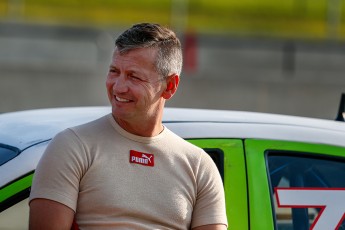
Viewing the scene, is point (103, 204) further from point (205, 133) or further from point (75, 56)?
point (75, 56)

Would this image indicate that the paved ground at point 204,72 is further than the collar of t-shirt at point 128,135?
Yes

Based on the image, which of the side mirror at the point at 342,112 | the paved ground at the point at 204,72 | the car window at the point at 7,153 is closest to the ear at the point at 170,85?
the car window at the point at 7,153

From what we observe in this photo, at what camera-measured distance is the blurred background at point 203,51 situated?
14922 millimetres

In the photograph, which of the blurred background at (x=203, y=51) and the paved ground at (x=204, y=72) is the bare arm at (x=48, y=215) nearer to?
the paved ground at (x=204, y=72)

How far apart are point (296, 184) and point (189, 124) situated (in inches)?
17.7

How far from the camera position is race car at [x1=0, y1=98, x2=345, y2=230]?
3.77m

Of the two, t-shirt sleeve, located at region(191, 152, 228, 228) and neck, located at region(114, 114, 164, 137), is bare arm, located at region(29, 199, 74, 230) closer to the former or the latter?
neck, located at region(114, 114, 164, 137)

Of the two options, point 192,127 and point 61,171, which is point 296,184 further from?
point 61,171

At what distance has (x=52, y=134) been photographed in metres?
3.73

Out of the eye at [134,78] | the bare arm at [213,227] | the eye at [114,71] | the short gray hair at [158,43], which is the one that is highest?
the short gray hair at [158,43]

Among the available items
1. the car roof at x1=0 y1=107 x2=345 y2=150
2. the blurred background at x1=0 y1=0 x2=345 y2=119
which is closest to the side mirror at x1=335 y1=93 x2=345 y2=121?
the car roof at x1=0 y1=107 x2=345 y2=150

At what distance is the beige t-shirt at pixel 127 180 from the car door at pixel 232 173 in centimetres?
19

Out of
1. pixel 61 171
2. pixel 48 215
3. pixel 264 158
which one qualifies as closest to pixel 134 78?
pixel 61 171

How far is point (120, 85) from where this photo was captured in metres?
3.46
